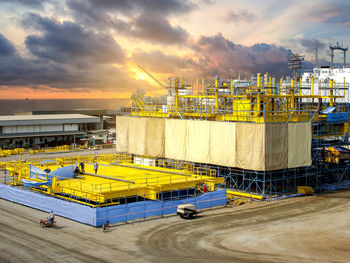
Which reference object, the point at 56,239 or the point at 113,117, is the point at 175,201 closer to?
the point at 56,239

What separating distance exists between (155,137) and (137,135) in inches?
131

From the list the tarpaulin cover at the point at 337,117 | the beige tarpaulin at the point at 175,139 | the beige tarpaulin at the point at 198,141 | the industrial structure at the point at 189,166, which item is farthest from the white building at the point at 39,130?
the tarpaulin cover at the point at 337,117

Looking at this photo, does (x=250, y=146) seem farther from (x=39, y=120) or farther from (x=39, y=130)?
(x=39, y=130)

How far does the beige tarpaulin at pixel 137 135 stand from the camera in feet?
165

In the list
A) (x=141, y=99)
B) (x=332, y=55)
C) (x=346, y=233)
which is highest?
(x=332, y=55)

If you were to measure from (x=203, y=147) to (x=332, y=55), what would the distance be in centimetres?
7105

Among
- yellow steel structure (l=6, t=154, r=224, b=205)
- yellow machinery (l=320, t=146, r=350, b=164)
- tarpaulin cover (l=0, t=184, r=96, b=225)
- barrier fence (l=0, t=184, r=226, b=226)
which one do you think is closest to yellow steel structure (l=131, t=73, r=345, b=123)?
yellow machinery (l=320, t=146, r=350, b=164)

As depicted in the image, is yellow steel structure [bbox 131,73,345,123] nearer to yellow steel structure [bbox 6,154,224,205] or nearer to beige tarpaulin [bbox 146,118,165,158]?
beige tarpaulin [bbox 146,118,165,158]

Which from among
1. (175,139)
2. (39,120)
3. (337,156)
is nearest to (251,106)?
(175,139)

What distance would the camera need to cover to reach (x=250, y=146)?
39.0 metres

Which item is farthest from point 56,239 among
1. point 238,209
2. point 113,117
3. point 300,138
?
point 113,117

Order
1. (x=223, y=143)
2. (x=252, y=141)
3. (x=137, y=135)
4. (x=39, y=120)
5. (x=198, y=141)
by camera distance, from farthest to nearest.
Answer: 1. (x=39, y=120)
2. (x=137, y=135)
3. (x=198, y=141)
4. (x=223, y=143)
5. (x=252, y=141)

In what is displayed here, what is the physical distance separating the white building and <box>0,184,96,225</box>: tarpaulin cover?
1510 inches

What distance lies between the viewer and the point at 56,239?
83.8ft
